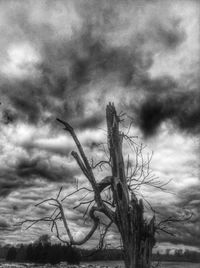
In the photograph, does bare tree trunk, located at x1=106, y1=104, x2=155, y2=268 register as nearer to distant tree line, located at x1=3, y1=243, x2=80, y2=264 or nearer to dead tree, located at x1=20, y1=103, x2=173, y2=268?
dead tree, located at x1=20, y1=103, x2=173, y2=268

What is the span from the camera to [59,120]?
16.0 feet

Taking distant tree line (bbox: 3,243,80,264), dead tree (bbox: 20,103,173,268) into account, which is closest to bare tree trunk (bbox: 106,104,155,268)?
dead tree (bbox: 20,103,173,268)

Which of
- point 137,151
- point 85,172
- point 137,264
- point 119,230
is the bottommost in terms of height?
point 137,264

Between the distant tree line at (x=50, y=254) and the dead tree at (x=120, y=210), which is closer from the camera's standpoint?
the dead tree at (x=120, y=210)

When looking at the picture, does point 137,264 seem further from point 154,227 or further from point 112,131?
point 112,131

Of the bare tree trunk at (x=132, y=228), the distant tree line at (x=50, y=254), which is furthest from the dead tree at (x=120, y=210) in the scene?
the distant tree line at (x=50, y=254)

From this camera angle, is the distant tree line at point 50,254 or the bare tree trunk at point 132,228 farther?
the distant tree line at point 50,254

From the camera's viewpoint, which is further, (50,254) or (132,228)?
(50,254)

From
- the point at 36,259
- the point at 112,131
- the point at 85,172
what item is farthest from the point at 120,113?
the point at 36,259

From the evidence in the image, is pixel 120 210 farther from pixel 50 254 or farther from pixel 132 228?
pixel 50 254

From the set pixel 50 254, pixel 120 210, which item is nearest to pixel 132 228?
pixel 120 210

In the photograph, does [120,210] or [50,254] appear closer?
[120,210]

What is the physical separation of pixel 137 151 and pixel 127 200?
112 centimetres

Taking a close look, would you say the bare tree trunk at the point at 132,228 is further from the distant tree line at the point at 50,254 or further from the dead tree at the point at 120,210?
the distant tree line at the point at 50,254
